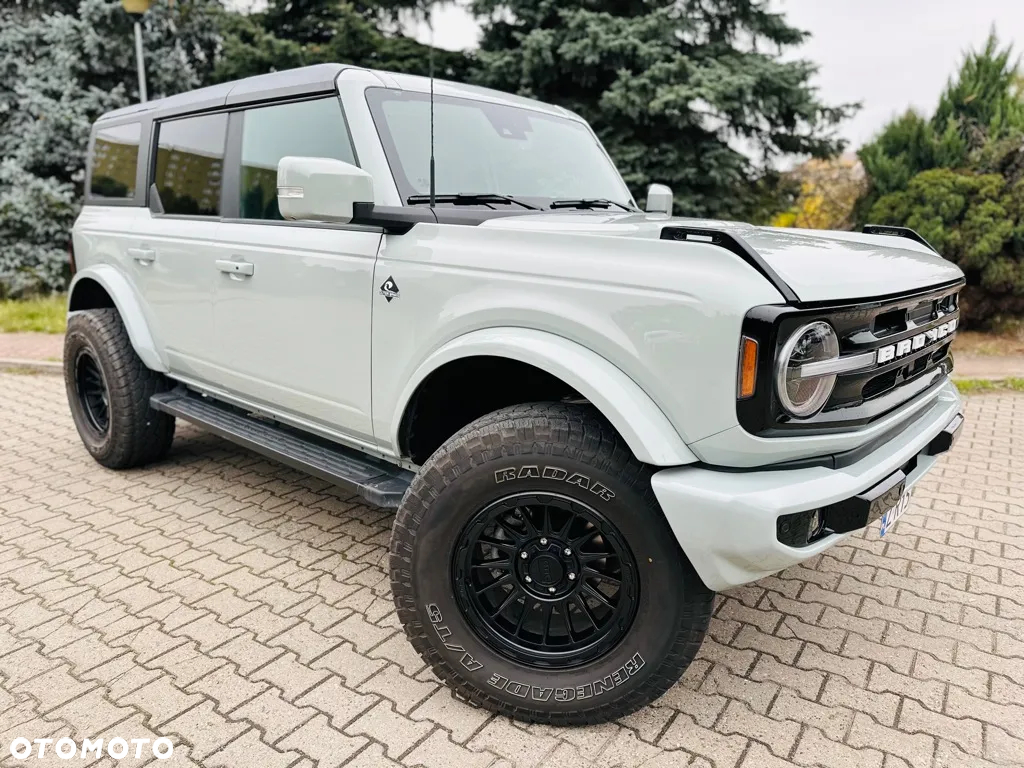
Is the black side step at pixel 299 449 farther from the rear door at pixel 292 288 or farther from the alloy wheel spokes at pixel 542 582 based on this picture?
the alloy wheel spokes at pixel 542 582

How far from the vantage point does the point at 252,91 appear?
134 inches

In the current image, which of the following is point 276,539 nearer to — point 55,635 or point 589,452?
point 55,635

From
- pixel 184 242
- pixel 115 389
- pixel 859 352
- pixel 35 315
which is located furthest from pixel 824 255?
pixel 35 315

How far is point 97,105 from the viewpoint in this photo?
1073 centimetres

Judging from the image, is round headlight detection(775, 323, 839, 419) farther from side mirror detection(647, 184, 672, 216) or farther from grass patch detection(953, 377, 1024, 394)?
grass patch detection(953, 377, 1024, 394)

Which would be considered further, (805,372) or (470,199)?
(470,199)

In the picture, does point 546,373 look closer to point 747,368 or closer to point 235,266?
point 747,368

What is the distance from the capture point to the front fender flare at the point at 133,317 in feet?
13.1

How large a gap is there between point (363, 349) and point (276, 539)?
4.52ft

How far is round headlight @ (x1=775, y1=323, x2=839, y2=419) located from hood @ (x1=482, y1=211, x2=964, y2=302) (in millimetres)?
99

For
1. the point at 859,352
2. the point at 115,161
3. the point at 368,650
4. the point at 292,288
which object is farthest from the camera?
the point at 115,161

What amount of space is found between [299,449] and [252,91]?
1.67m

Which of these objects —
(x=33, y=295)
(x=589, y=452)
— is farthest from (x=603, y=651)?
(x=33, y=295)

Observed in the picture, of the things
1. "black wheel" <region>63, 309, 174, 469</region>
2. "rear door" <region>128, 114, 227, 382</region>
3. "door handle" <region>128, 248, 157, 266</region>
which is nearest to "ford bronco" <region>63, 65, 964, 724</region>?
"rear door" <region>128, 114, 227, 382</region>
